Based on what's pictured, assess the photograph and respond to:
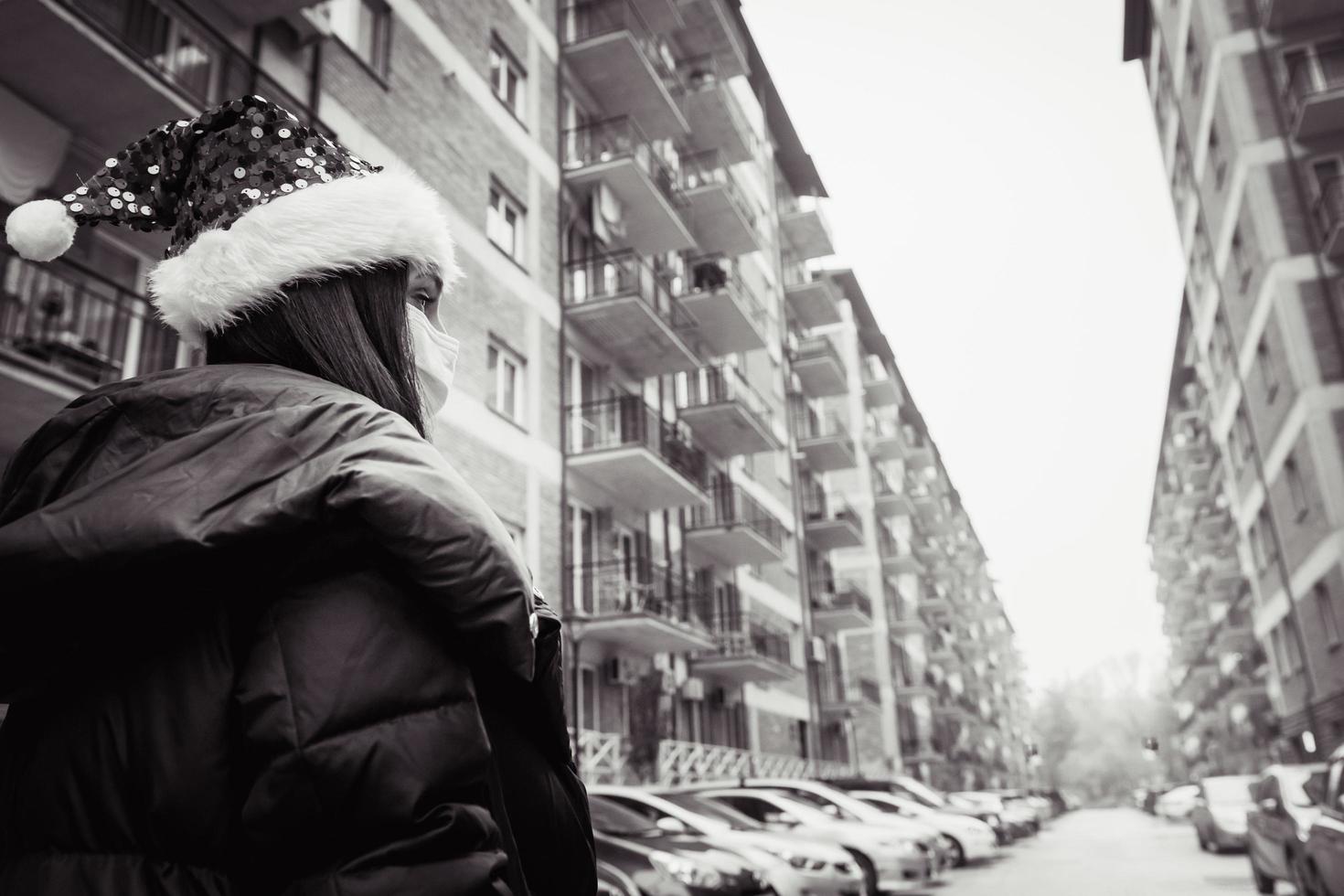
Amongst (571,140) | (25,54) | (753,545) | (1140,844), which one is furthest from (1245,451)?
(25,54)

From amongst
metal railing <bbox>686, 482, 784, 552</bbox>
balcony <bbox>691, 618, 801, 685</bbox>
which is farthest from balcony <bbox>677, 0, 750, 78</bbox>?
balcony <bbox>691, 618, 801, 685</bbox>

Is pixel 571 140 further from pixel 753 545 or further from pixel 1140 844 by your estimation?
pixel 1140 844

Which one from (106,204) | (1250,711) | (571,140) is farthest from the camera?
(1250,711)

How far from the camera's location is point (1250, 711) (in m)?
44.1

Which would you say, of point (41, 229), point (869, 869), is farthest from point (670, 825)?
point (41, 229)

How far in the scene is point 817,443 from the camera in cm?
3359

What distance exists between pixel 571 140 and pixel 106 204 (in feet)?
62.4

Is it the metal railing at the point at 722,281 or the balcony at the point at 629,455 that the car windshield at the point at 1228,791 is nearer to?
the balcony at the point at 629,455

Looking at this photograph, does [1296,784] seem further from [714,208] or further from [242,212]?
[714,208]

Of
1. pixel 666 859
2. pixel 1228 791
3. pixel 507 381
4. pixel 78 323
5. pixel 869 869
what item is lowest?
pixel 869 869

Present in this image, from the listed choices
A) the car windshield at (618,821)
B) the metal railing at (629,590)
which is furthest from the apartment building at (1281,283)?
the car windshield at (618,821)

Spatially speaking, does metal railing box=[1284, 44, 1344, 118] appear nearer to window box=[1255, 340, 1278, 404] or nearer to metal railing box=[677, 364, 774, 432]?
window box=[1255, 340, 1278, 404]

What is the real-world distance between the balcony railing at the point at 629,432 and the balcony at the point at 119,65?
826 centimetres

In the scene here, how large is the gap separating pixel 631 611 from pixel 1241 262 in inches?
746
